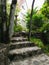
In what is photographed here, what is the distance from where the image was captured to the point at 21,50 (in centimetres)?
641

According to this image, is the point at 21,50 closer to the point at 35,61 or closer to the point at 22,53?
the point at 22,53

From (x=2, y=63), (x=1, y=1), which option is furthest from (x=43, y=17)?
(x=2, y=63)

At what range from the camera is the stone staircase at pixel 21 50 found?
5956 millimetres

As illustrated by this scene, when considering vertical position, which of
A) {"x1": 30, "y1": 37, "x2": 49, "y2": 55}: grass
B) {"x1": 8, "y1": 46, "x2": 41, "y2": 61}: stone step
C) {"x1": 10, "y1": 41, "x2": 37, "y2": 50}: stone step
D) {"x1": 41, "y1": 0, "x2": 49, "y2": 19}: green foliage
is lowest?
{"x1": 30, "y1": 37, "x2": 49, "y2": 55}: grass

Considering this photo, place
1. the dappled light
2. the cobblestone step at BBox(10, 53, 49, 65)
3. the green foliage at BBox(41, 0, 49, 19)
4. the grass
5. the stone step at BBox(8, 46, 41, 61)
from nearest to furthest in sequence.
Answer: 1. the cobblestone step at BBox(10, 53, 49, 65)
2. the dappled light
3. the stone step at BBox(8, 46, 41, 61)
4. the grass
5. the green foliage at BBox(41, 0, 49, 19)

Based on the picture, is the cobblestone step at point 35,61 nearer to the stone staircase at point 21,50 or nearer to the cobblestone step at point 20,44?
the stone staircase at point 21,50

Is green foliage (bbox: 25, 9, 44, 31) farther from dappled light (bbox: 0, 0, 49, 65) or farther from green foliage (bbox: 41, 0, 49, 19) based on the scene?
green foliage (bbox: 41, 0, 49, 19)

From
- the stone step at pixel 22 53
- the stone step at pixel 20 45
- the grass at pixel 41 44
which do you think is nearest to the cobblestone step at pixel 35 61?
the stone step at pixel 22 53

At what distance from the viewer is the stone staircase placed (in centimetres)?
596

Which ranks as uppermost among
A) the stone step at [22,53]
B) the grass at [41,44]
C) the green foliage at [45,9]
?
the green foliage at [45,9]

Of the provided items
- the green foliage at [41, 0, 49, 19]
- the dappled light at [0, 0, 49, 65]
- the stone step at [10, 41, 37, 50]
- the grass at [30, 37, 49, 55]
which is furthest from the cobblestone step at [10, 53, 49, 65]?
the green foliage at [41, 0, 49, 19]

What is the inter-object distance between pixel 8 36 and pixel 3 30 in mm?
320

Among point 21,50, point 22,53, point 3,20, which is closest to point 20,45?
point 21,50

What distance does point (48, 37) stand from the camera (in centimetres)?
849
